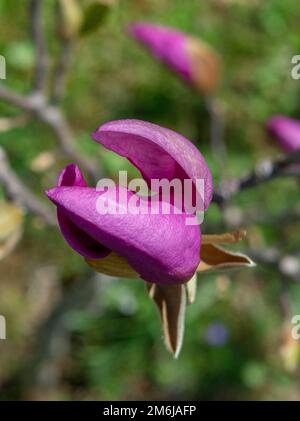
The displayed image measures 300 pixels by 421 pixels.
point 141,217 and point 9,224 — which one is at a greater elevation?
point 141,217

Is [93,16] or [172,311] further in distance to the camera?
[93,16]

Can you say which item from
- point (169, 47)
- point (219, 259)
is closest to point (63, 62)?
point (169, 47)

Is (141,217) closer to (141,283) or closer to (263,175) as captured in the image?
(263,175)

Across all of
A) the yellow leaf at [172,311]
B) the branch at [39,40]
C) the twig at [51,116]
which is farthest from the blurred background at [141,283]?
the yellow leaf at [172,311]

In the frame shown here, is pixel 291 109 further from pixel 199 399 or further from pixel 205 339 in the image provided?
pixel 199 399

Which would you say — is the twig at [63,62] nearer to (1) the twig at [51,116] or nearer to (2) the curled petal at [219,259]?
(1) the twig at [51,116]

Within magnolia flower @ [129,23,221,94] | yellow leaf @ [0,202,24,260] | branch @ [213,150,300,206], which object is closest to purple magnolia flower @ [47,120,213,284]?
branch @ [213,150,300,206]

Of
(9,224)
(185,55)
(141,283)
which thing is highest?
(185,55)
